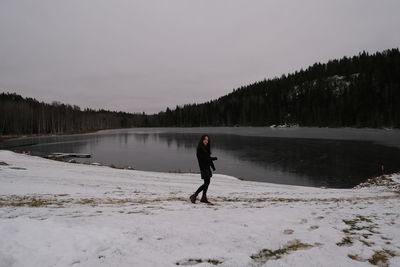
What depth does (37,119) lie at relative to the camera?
404ft

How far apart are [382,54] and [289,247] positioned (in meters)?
207

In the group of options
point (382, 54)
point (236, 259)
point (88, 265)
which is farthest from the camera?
point (382, 54)

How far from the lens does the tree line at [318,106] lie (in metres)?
118

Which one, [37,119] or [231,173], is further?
[37,119]

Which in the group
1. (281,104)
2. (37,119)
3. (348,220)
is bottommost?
(348,220)

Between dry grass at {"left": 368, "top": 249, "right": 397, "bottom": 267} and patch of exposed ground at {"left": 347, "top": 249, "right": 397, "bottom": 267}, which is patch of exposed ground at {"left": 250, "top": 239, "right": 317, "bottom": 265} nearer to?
patch of exposed ground at {"left": 347, "top": 249, "right": 397, "bottom": 267}

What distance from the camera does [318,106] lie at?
520 ft

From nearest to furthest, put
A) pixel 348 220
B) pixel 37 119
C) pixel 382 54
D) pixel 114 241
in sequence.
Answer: pixel 114 241, pixel 348 220, pixel 37 119, pixel 382 54

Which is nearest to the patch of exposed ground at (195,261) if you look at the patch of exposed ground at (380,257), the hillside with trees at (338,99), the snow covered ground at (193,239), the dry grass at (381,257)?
the snow covered ground at (193,239)

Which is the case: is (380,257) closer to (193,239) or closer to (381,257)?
(381,257)

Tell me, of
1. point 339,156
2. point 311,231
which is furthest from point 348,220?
point 339,156

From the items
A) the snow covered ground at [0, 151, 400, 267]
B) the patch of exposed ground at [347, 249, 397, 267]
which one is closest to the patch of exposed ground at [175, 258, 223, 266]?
the snow covered ground at [0, 151, 400, 267]

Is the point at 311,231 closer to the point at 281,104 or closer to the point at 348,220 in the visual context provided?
the point at 348,220

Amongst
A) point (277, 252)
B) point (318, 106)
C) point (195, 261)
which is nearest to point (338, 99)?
point (318, 106)
